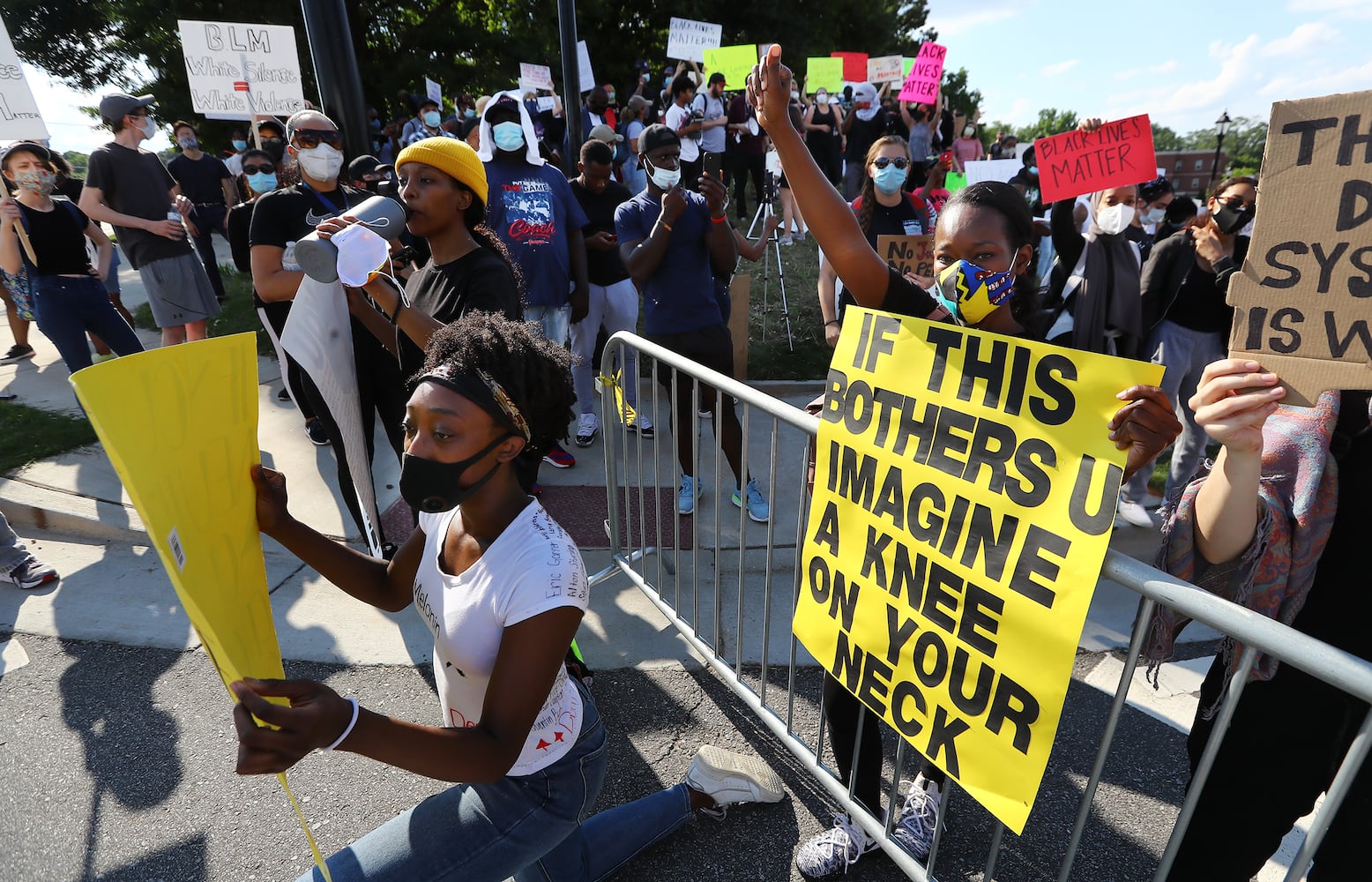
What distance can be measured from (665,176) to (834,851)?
11.8 ft

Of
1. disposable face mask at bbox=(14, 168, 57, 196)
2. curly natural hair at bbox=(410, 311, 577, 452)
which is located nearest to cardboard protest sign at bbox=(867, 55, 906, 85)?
disposable face mask at bbox=(14, 168, 57, 196)

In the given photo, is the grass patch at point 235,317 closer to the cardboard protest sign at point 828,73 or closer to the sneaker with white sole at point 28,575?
the sneaker with white sole at point 28,575

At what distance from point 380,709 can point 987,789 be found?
260 centimetres

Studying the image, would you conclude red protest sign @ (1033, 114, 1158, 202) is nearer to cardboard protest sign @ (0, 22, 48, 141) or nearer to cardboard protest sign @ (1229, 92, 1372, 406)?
cardboard protest sign @ (1229, 92, 1372, 406)

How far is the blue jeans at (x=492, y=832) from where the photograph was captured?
166 cm

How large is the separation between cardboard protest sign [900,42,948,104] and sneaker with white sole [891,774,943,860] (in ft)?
28.7

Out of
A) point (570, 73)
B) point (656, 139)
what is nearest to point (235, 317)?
point (570, 73)

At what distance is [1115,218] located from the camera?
4.40m

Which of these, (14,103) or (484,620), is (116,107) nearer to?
(14,103)

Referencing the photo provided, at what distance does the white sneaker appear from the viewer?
4.66 metres

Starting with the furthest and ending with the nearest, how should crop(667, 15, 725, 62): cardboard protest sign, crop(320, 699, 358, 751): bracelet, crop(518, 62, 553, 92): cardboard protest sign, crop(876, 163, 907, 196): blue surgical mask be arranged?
1. crop(667, 15, 725, 62): cardboard protest sign
2. crop(518, 62, 553, 92): cardboard protest sign
3. crop(876, 163, 907, 196): blue surgical mask
4. crop(320, 699, 358, 751): bracelet

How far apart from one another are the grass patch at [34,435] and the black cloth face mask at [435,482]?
476cm

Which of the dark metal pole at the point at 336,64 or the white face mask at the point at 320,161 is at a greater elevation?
the dark metal pole at the point at 336,64

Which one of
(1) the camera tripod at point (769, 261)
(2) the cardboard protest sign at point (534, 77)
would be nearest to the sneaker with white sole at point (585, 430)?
(1) the camera tripod at point (769, 261)
